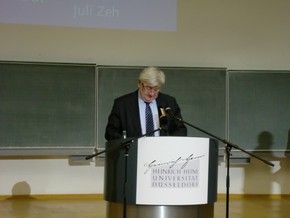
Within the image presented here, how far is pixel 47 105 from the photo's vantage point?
17.8ft

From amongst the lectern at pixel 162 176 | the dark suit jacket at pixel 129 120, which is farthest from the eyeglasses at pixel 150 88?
the lectern at pixel 162 176

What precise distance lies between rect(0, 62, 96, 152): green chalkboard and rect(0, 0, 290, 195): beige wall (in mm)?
191

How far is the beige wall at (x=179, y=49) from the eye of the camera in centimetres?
552

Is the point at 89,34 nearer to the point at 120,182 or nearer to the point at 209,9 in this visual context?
the point at 209,9

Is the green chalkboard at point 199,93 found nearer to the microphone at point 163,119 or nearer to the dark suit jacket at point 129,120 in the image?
the dark suit jacket at point 129,120

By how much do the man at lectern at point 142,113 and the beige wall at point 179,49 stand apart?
8.14 feet

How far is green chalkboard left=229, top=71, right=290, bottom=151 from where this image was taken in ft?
19.0

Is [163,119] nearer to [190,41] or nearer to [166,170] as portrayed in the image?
[166,170]

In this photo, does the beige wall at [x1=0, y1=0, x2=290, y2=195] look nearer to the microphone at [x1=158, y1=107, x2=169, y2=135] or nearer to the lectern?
the microphone at [x1=158, y1=107, x2=169, y2=135]

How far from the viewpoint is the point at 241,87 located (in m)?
5.82

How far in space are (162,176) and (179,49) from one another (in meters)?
3.32

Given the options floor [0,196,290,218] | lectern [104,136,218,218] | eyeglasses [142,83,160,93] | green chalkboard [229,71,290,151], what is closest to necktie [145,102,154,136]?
eyeglasses [142,83,160,93]

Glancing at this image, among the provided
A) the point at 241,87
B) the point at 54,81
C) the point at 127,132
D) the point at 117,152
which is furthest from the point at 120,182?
the point at 241,87
